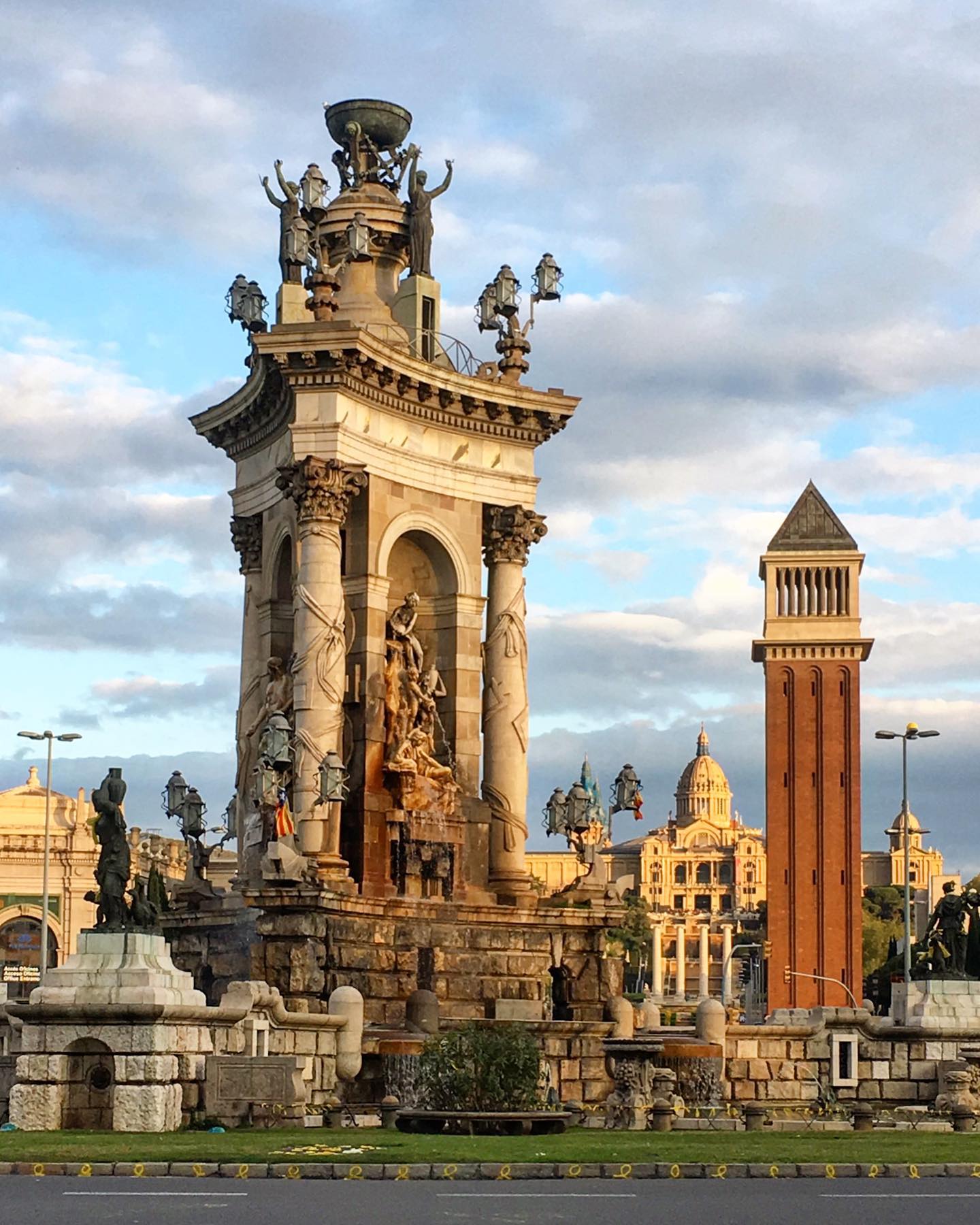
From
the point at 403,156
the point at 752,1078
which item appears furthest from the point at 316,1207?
the point at 403,156

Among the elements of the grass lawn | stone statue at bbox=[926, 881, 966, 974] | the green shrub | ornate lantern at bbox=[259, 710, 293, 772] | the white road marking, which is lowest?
the grass lawn

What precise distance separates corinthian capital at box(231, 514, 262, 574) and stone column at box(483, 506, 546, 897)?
471 centimetres

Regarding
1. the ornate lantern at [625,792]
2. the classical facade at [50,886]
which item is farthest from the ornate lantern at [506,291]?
the classical facade at [50,886]

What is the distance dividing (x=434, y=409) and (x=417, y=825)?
331 inches

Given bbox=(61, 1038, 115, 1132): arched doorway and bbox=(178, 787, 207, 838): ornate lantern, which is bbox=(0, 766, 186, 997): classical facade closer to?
bbox=(178, 787, 207, 838): ornate lantern

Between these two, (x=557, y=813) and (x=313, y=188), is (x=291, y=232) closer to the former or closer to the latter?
(x=313, y=188)

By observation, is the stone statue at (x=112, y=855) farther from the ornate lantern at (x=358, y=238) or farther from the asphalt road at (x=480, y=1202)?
the ornate lantern at (x=358, y=238)

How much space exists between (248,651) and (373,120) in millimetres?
11737

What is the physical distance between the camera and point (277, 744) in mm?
39312

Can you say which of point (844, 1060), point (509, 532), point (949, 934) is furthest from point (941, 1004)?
point (509, 532)

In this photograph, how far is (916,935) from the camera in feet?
489

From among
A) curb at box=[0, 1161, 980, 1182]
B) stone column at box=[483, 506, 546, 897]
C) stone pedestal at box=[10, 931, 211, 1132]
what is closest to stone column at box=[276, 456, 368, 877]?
stone column at box=[483, 506, 546, 897]

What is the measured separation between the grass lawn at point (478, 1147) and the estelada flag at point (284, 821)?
11.2 m

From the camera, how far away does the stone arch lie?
1693 inches
